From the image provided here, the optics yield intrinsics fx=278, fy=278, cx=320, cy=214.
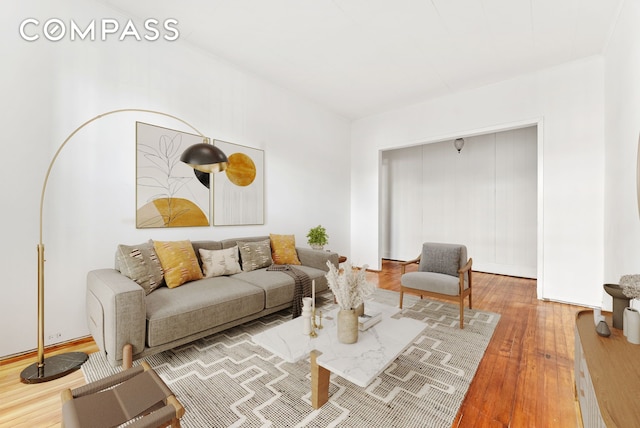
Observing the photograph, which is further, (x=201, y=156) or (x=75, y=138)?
(x=75, y=138)

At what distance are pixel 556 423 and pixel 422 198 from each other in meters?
5.09

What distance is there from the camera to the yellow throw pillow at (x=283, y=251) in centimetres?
380

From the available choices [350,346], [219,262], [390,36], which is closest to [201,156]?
[219,262]

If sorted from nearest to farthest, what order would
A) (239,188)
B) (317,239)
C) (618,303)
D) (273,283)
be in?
(618,303) < (273,283) < (239,188) < (317,239)

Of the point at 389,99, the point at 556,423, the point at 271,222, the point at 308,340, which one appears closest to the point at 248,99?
the point at 271,222

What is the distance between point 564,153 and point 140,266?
17.3 feet

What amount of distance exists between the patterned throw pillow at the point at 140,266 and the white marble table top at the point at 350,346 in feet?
4.27

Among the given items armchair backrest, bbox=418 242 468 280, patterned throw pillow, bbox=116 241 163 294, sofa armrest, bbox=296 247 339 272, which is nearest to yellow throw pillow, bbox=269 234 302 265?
sofa armrest, bbox=296 247 339 272

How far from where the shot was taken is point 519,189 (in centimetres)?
516

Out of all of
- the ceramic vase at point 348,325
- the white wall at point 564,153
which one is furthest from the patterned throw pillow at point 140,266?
the white wall at point 564,153

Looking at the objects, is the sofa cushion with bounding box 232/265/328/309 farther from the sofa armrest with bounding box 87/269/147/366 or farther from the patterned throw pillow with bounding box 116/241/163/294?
the sofa armrest with bounding box 87/269/147/366

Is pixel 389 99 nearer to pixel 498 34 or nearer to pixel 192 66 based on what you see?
pixel 498 34

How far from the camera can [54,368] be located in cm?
215

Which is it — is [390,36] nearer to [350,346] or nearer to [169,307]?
[350,346]
